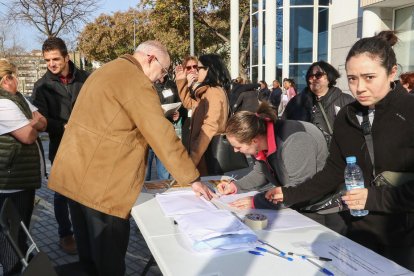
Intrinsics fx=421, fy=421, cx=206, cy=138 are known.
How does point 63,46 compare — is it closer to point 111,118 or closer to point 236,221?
point 111,118

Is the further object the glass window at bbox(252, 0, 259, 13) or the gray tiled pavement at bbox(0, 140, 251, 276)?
the glass window at bbox(252, 0, 259, 13)

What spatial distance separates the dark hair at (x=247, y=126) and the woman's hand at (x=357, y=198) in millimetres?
747

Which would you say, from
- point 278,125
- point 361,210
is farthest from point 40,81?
point 361,210

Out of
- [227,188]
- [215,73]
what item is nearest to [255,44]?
[215,73]

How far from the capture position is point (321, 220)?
239cm

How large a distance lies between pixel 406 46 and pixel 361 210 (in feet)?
25.7

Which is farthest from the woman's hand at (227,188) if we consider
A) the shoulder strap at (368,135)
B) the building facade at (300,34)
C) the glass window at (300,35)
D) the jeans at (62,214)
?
the glass window at (300,35)

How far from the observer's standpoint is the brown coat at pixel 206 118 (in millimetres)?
3191

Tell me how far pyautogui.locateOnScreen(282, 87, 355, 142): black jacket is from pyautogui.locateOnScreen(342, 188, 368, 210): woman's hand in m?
2.00

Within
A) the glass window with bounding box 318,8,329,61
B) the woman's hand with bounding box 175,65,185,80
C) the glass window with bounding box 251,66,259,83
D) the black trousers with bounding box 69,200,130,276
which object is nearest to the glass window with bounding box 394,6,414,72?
the woman's hand with bounding box 175,65,185,80

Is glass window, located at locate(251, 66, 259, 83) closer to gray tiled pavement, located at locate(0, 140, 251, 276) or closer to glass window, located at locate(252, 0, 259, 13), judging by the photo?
glass window, located at locate(252, 0, 259, 13)

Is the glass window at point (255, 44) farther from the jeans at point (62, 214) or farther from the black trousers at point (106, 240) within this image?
the black trousers at point (106, 240)

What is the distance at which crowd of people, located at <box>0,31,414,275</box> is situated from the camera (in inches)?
68.8

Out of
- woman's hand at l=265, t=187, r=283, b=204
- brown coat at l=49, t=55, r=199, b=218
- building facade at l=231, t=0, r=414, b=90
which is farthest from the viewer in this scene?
building facade at l=231, t=0, r=414, b=90
